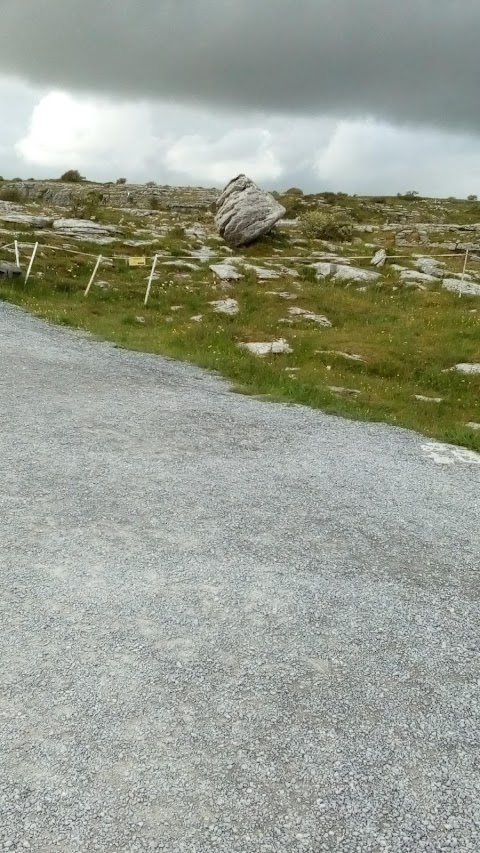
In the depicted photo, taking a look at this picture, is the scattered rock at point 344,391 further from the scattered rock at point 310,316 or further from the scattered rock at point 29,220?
the scattered rock at point 29,220

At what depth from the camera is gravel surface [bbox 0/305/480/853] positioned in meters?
4.04

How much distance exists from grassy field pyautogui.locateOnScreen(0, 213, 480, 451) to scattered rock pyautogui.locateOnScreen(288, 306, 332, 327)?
31cm

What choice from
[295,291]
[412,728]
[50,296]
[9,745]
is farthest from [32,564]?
[295,291]

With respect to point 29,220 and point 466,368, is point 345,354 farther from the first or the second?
point 29,220

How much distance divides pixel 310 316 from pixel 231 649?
18.7 metres

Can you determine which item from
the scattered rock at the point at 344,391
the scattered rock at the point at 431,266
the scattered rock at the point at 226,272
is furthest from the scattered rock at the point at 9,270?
the scattered rock at the point at 431,266

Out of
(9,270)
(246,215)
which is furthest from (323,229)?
(9,270)

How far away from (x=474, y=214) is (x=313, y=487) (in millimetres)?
69138

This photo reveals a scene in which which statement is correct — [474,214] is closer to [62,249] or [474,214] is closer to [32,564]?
[62,249]

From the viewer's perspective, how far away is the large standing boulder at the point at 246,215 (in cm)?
3650

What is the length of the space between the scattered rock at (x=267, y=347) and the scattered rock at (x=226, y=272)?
985 cm

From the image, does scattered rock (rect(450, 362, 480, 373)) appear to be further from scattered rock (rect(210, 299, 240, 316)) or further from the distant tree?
the distant tree

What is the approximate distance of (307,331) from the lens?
21.1 meters

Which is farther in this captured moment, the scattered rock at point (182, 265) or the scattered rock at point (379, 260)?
the scattered rock at point (379, 260)
